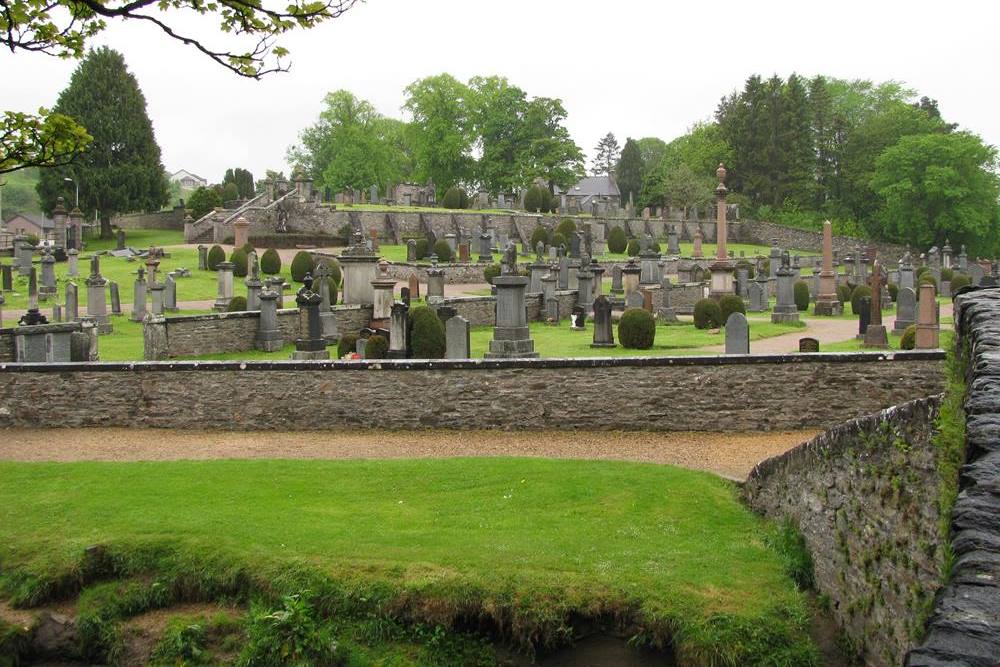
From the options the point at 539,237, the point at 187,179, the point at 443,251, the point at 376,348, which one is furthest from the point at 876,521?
the point at 187,179

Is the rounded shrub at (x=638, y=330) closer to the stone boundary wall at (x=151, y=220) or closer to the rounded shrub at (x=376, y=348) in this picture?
the rounded shrub at (x=376, y=348)

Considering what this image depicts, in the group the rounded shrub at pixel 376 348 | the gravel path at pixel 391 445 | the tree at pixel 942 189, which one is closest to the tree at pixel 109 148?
the rounded shrub at pixel 376 348

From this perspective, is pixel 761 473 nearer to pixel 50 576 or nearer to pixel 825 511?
pixel 825 511

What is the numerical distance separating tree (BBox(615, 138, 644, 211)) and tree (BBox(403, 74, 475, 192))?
18558 millimetres

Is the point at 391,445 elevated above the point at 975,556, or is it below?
below

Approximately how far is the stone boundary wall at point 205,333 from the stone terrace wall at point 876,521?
50.4 feet

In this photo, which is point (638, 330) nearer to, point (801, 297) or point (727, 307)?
point (727, 307)

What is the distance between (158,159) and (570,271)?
3380 cm

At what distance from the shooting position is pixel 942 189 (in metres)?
60.3

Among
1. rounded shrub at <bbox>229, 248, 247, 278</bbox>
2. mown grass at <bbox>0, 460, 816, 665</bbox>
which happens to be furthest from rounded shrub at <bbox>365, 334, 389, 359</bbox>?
rounded shrub at <bbox>229, 248, 247, 278</bbox>

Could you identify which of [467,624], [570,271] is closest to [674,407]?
[467,624]

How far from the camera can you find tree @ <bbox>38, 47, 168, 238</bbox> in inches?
2126

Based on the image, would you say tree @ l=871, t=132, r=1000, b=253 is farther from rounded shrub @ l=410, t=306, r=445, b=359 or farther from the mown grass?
the mown grass

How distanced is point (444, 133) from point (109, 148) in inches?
1194
